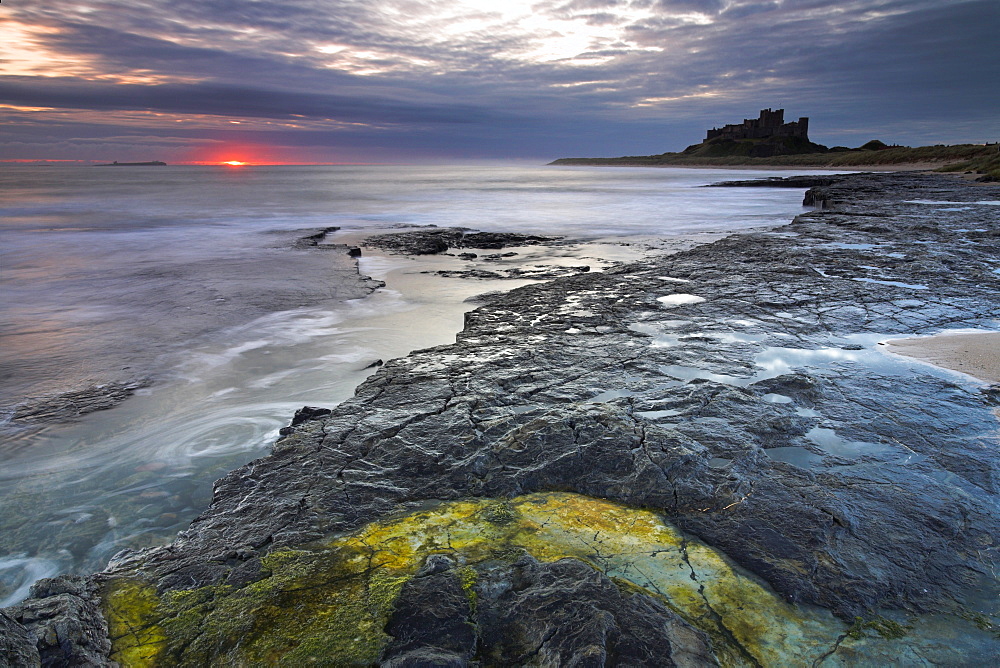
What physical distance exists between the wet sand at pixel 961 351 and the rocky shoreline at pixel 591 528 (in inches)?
9.5

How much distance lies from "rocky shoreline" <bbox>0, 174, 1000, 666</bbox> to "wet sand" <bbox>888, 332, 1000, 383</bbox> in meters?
0.24

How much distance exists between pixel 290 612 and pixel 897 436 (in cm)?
337

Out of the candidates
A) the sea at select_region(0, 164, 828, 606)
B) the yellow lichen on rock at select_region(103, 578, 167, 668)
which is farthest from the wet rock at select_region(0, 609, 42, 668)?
the sea at select_region(0, 164, 828, 606)

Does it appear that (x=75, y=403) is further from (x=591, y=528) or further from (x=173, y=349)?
(x=591, y=528)

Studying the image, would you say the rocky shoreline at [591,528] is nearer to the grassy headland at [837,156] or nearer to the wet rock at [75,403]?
the wet rock at [75,403]

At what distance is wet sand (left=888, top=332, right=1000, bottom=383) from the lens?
14.3ft

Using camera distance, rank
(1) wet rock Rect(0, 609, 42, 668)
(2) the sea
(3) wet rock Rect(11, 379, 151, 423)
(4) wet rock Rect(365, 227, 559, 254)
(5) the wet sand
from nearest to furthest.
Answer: (1) wet rock Rect(0, 609, 42, 668)
(2) the sea
(5) the wet sand
(3) wet rock Rect(11, 379, 151, 423)
(4) wet rock Rect(365, 227, 559, 254)

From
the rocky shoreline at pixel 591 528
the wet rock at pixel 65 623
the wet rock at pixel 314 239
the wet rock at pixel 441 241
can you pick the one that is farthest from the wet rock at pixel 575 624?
the wet rock at pixel 314 239

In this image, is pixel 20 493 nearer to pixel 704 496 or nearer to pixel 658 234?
pixel 704 496

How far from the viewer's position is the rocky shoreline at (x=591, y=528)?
194 centimetres

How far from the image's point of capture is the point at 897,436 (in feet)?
10.9

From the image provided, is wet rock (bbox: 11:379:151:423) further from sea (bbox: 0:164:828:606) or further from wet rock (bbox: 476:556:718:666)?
wet rock (bbox: 476:556:718:666)

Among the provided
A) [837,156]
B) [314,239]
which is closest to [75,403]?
[314,239]

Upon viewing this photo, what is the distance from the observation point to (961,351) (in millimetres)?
4730
